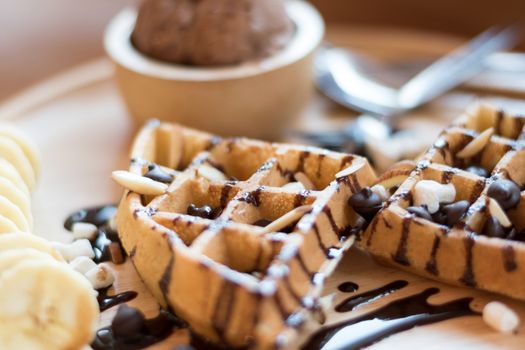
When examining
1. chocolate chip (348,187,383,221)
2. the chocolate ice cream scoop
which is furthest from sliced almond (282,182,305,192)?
the chocolate ice cream scoop

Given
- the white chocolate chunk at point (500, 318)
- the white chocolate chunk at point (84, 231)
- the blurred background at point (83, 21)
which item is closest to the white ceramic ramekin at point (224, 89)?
the white chocolate chunk at point (84, 231)

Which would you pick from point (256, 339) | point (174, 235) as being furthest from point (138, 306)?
point (256, 339)

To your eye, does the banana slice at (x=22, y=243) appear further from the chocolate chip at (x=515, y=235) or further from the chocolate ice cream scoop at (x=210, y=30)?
the chocolate chip at (x=515, y=235)

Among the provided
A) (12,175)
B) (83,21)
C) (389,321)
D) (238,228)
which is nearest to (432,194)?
(389,321)

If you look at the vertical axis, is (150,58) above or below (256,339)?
above

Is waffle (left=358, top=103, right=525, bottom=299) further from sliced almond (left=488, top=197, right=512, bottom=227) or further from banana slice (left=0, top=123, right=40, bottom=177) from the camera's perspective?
banana slice (left=0, top=123, right=40, bottom=177)

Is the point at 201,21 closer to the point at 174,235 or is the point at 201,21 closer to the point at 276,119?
the point at 276,119
